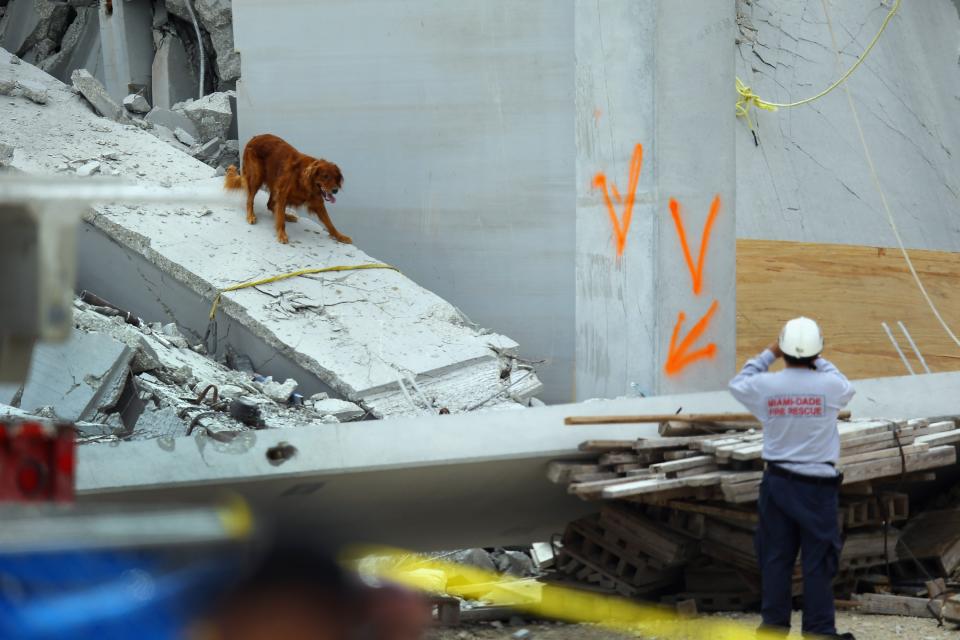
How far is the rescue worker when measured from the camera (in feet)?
18.4

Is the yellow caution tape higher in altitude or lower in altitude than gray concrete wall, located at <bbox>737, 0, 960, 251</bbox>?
lower

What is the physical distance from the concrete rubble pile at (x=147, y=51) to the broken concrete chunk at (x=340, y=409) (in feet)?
19.1

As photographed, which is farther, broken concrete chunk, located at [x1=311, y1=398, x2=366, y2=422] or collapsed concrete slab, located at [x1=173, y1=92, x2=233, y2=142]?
collapsed concrete slab, located at [x1=173, y1=92, x2=233, y2=142]

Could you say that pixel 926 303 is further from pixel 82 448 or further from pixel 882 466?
pixel 82 448

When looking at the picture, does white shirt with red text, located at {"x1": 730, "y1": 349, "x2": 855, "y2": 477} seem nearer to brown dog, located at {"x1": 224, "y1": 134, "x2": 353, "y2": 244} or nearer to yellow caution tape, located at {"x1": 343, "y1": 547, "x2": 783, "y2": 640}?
yellow caution tape, located at {"x1": 343, "y1": 547, "x2": 783, "y2": 640}

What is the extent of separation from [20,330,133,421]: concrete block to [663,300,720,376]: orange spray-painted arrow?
3710 mm

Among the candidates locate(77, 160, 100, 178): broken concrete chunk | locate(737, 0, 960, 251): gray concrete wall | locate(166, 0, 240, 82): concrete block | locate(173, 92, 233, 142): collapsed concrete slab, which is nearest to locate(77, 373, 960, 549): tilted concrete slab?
locate(737, 0, 960, 251): gray concrete wall

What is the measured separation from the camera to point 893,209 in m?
13.0

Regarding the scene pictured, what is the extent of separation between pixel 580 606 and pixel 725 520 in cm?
96

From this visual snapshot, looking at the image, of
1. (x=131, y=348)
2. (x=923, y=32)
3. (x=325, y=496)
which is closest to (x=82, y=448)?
(x=325, y=496)

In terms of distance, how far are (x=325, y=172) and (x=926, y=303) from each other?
Result: 543cm

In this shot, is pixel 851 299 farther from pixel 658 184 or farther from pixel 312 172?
pixel 312 172

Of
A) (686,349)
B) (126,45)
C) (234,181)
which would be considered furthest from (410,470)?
(126,45)

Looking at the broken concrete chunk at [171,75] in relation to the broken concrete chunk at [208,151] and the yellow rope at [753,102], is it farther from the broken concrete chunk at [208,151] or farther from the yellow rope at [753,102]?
the yellow rope at [753,102]
